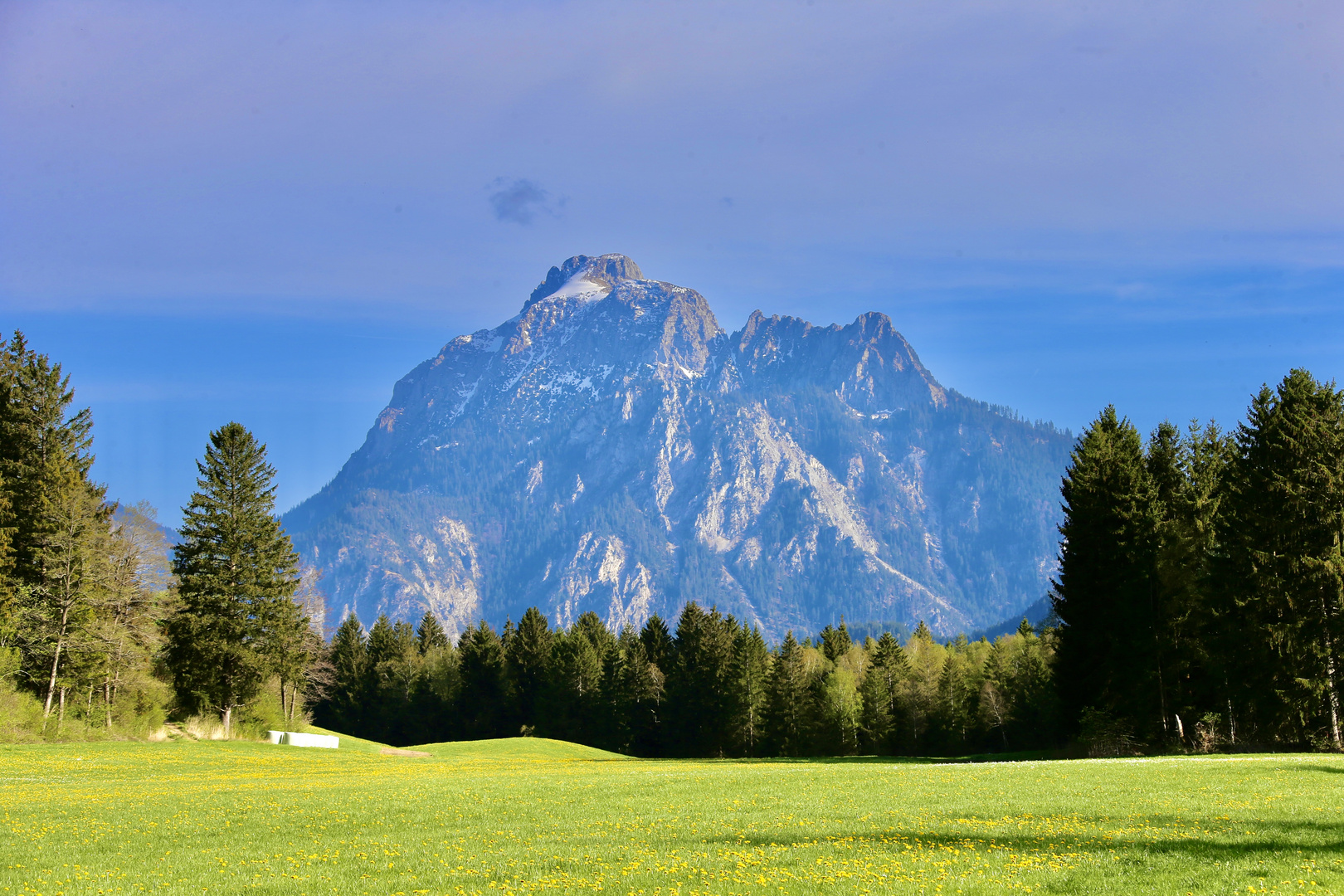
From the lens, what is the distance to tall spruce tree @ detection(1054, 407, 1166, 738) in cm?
4475

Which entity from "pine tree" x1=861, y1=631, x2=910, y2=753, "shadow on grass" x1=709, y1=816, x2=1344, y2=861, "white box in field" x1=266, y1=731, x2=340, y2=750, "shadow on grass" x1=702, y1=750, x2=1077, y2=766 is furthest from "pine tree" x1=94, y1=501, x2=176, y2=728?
"pine tree" x1=861, y1=631, x2=910, y2=753

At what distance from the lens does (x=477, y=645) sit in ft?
381

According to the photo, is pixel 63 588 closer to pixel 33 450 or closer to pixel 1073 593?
pixel 33 450

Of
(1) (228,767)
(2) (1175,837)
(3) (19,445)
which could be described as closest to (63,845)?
(2) (1175,837)

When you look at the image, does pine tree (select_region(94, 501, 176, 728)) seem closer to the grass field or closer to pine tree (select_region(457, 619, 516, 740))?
the grass field

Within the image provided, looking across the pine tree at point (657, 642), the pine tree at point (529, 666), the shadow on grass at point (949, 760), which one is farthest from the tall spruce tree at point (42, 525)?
the pine tree at point (657, 642)

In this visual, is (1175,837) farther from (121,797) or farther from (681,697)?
(681,697)

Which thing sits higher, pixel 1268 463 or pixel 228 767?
pixel 1268 463

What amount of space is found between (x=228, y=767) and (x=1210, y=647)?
4641cm

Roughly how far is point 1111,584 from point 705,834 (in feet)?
119

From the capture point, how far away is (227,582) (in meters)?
57.5

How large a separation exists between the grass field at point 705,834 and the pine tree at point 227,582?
85.1 ft

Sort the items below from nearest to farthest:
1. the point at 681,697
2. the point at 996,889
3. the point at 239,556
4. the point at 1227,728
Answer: the point at 996,889
the point at 1227,728
the point at 239,556
the point at 681,697

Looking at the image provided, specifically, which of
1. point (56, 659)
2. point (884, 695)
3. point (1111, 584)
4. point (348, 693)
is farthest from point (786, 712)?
point (56, 659)
